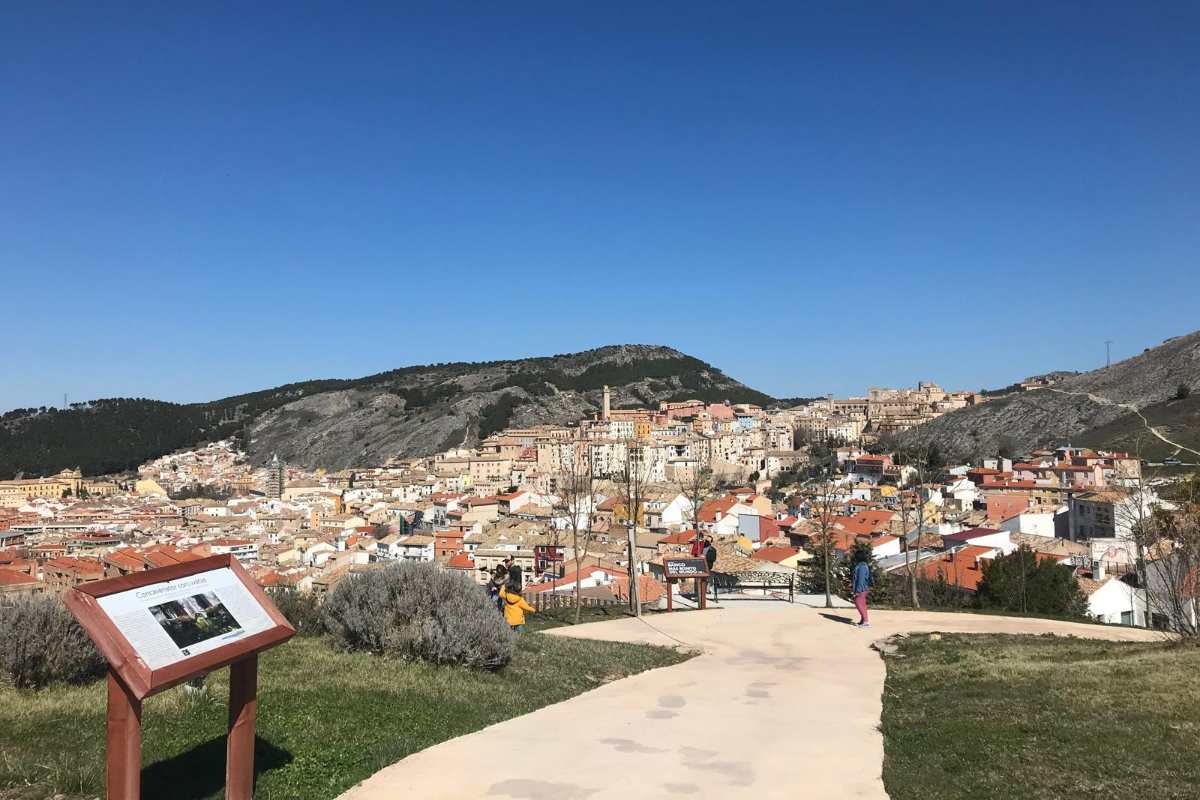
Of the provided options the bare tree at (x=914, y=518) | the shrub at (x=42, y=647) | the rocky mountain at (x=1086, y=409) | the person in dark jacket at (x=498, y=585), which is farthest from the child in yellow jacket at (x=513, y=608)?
the rocky mountain at (x=1086, y=409)

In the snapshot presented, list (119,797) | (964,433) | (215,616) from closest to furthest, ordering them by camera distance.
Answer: (119,797) → (215,616) → (964,433)

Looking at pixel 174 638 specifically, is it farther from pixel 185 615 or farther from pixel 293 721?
pixel 293 721

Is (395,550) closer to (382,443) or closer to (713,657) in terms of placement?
(713,657)

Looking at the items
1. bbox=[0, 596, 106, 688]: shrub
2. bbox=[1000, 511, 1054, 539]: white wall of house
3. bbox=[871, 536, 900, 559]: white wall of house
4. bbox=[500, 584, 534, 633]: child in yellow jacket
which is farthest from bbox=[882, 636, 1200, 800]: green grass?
bbox=[1000, 511, 1054, 539]: white wall of house

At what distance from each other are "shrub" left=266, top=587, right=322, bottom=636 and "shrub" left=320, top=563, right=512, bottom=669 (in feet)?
4.94

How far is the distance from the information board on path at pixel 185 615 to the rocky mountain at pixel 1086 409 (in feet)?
308

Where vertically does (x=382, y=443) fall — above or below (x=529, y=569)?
above

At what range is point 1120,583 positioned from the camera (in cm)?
3066

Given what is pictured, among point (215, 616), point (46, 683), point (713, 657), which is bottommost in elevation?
point (713, 657)

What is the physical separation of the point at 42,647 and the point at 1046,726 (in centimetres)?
856

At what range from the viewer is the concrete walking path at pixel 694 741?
5.61 m

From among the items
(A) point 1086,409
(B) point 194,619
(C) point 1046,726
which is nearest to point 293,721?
(B) point 194,619

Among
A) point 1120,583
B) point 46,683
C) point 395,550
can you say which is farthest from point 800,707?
point 395,550

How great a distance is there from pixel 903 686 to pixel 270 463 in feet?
594
